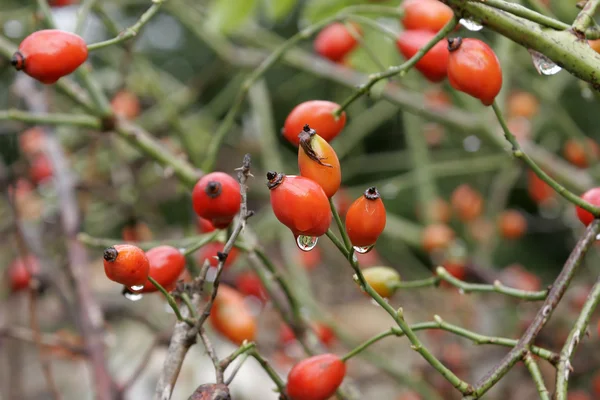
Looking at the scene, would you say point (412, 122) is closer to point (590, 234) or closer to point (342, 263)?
point (342, 263)

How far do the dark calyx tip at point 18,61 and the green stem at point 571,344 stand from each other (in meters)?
0.87

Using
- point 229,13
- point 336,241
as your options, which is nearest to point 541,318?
point 336,241

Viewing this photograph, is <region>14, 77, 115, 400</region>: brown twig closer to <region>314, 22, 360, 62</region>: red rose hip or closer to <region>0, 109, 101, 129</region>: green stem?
<region>0, 109, 101, 129</region>: green stem

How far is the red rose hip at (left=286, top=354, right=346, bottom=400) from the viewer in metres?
0.97

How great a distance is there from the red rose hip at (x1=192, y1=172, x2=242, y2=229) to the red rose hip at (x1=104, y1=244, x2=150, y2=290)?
141mm

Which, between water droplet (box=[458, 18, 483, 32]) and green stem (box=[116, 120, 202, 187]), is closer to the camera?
water droplet (box=[458, 18, 483, 32])

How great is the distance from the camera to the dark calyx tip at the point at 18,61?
0.96 meters

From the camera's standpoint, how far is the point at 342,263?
3572mm

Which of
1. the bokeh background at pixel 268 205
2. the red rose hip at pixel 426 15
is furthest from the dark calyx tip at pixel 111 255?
the red rose hip at pixel 426 15

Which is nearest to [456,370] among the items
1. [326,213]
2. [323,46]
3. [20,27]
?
[323,46]

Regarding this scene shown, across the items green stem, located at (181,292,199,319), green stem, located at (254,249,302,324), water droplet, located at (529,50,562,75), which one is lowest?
green stem, located at (181,292,199,319)

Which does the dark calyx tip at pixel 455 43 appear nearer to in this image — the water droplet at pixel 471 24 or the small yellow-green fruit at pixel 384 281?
the water droplet at pixel 471 24

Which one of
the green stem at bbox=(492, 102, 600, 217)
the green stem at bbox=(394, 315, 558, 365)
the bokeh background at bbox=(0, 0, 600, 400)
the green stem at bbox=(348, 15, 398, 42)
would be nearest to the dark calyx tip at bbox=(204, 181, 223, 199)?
the green stem at bbox=(394, 315, 558, 365)

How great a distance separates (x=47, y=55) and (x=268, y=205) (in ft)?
7.87
